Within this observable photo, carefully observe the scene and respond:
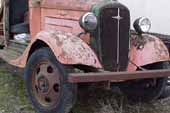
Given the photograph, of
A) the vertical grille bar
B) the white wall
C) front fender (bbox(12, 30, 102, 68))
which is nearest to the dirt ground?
the vertical grille bar

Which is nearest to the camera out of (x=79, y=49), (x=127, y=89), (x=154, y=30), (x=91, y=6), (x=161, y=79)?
(x=79, y=49)

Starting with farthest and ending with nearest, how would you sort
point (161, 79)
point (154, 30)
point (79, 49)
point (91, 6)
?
1. point (154, 30)
2. point (161, 79)
3. point (91, 6)
4. point (79, 49)

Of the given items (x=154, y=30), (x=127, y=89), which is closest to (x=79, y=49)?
(x=127, y=89)

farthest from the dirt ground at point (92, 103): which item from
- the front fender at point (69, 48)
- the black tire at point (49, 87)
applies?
the front fender at point (69, 48)

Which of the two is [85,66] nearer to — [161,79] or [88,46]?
[88,46]

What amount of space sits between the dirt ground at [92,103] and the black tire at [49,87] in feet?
0.97

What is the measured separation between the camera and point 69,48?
17.0 ft

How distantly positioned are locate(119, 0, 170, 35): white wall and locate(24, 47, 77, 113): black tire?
10.4 feet

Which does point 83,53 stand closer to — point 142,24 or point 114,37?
point 114,37

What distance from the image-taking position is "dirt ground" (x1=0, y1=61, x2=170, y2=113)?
19.5 feet

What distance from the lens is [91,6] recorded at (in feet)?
18.7

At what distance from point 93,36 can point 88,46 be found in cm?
20

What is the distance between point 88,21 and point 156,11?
3048mm

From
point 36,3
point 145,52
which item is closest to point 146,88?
point 145,52
